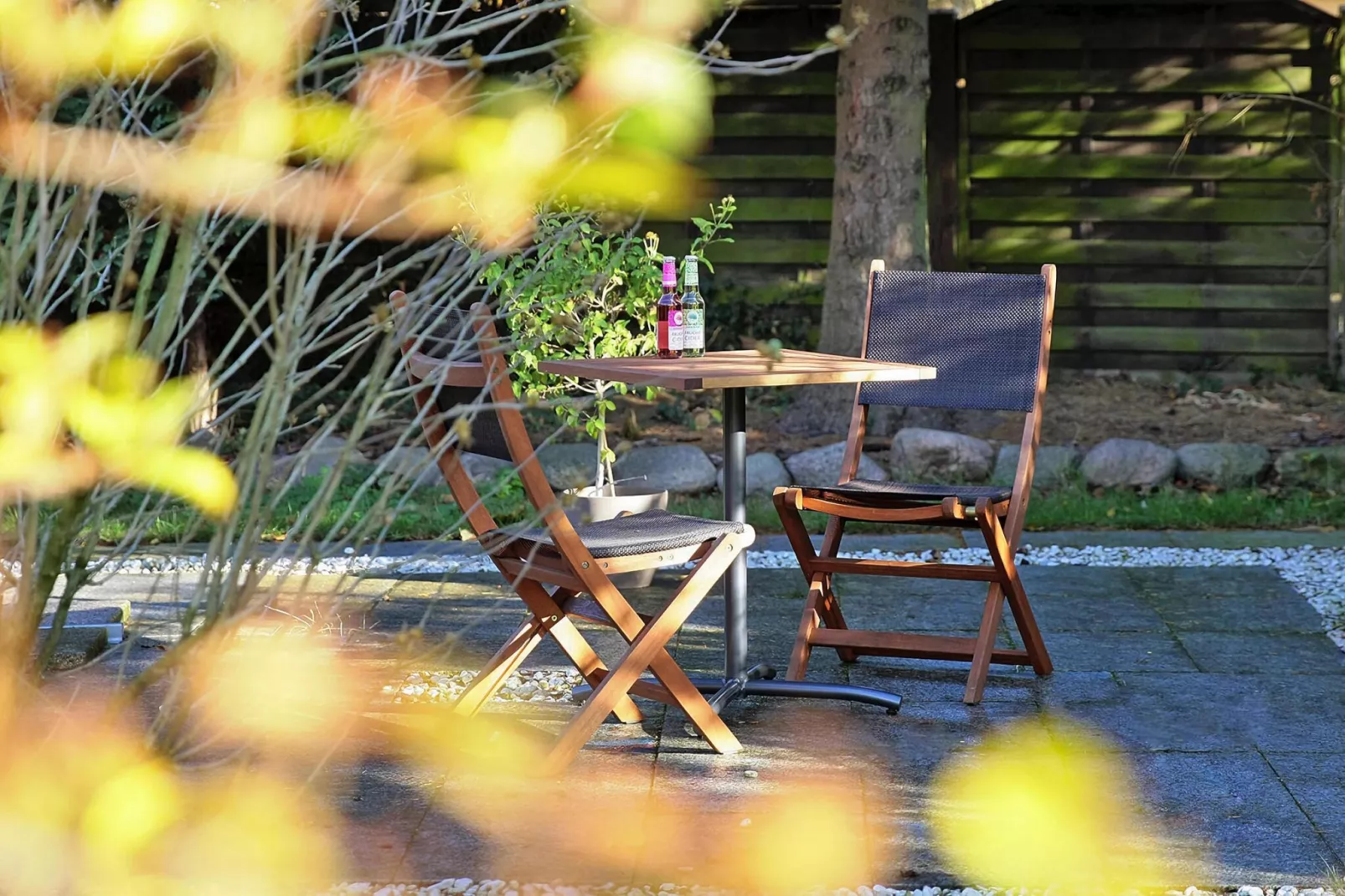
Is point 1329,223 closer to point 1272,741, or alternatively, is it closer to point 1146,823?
point 1272,741

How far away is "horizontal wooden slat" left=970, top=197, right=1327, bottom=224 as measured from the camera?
27.8 ft

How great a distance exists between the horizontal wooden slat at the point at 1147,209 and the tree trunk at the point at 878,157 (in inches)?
54.7

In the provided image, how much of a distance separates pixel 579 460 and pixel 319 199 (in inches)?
197

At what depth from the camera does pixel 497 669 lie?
3691 mm

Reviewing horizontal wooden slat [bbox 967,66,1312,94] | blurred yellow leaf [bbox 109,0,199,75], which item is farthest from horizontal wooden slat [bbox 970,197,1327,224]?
blurred yellow leaf [bbox 109,0,199,75]

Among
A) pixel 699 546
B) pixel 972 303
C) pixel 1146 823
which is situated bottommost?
pixel 1146 823

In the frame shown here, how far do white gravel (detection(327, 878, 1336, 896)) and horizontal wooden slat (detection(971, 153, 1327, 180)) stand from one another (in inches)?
248

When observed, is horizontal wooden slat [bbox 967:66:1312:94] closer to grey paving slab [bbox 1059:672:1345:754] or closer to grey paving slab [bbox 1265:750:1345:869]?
grey paving slab [bbox 1059:672:1345:754]

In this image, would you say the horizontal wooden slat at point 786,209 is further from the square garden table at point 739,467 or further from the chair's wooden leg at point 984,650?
the chair's wooden leg at point 984,650

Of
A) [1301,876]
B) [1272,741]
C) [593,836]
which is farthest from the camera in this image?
[1272,741]

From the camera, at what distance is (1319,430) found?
24.3ft

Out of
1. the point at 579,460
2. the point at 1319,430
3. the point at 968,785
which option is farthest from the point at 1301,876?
the point at 1319,430

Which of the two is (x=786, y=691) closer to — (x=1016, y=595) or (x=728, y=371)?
(x=1016, y=595)

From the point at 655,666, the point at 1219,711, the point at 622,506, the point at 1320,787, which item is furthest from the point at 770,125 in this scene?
the point at 1320,787
